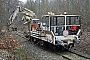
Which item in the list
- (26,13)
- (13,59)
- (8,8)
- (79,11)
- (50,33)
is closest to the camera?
(13,59)

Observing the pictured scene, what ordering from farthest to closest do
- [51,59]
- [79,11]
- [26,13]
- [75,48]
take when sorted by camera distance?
[79,11]
[26,13]
[75,48]
[51,59]

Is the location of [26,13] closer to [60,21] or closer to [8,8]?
[60,21]

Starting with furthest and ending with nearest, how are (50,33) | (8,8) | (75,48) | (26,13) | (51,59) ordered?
(8,8), (26,13), (75,48), (50,33), (51,59)

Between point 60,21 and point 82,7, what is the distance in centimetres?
2238

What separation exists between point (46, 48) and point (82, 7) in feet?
68.7

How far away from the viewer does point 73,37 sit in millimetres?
14383

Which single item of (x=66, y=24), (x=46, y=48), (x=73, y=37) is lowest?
(x=46, y=48)

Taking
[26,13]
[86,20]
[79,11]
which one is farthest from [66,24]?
[79,11]

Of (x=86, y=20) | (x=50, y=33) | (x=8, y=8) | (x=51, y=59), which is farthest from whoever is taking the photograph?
(x=8, y=8)

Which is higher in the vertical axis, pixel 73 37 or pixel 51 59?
pixel 73 37

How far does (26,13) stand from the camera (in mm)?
21203

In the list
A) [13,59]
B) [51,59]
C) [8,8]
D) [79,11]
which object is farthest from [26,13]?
[8,8]

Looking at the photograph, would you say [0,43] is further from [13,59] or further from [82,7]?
[82,7]

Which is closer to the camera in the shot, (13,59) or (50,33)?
(13,59)
